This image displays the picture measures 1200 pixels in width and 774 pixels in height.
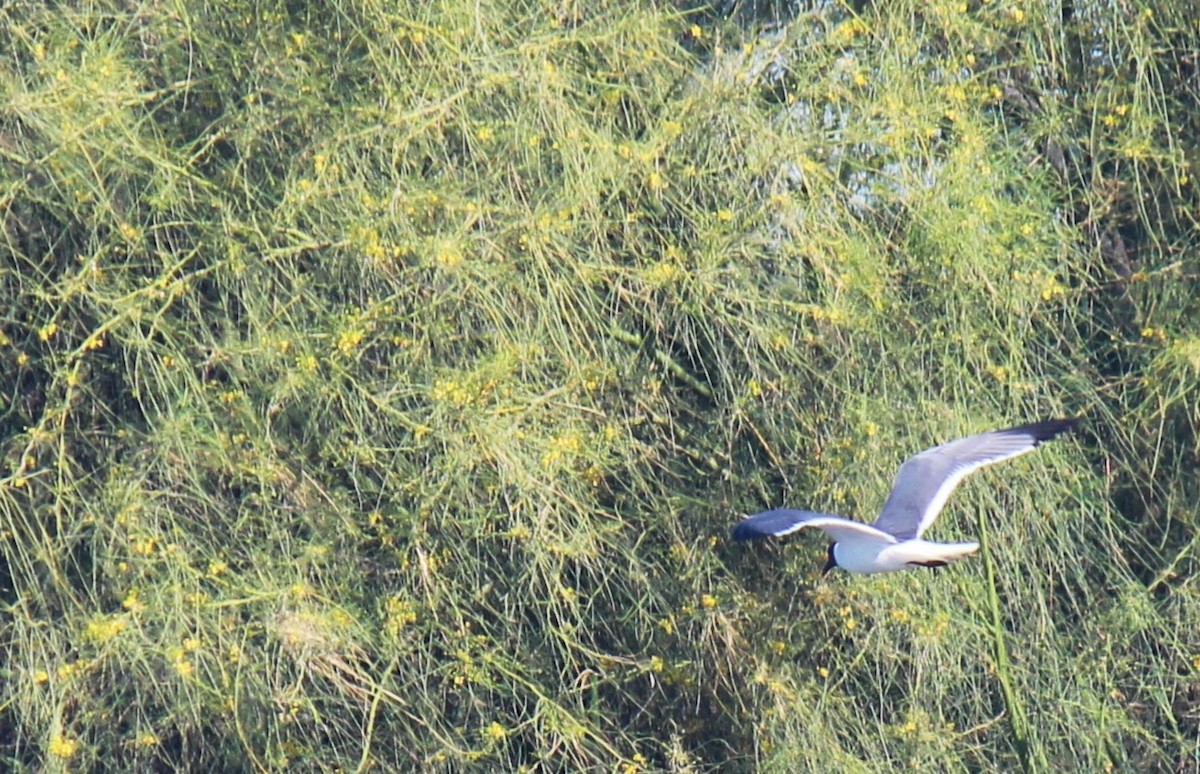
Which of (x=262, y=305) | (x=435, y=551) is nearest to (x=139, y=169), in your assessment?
(x=262, y=305)

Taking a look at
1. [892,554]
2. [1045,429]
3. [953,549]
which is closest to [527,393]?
[892,554]

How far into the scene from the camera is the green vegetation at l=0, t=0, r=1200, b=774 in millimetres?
4074

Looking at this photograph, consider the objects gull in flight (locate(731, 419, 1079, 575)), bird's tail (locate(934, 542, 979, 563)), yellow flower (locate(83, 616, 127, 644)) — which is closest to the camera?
bird's tail (locate(934, 542, 979, 563))

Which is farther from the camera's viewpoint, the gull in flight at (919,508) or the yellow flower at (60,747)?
the yellow flower at (60,747)

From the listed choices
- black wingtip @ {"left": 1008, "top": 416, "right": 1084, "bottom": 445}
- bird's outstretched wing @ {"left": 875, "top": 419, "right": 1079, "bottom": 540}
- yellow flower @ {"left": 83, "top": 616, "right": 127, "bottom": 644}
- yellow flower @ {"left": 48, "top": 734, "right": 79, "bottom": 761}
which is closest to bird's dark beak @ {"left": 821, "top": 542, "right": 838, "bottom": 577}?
bird's outstretched wing @ {"left": 875, "top": 419, "right": 1079, "bottom": 540}

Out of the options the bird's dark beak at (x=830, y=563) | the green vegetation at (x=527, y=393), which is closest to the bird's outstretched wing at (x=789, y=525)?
the bird's dark beak at (x=830, y=563)

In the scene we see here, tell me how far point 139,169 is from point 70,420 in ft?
2.01

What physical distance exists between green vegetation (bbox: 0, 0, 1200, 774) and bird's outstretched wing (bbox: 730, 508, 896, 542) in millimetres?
453

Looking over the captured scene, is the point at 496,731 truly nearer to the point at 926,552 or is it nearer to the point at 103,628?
the point at 103,628

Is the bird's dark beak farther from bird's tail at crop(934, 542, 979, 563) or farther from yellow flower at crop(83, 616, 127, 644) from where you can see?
yellow flower at crop(83, 616, 127, 644)

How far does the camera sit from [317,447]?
4.25 m

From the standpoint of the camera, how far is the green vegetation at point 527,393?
4074mm

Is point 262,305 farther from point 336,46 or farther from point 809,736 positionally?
point 809,736

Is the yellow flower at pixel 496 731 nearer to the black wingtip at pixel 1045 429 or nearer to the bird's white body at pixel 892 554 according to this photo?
the bird's white body at pixel 892 554
